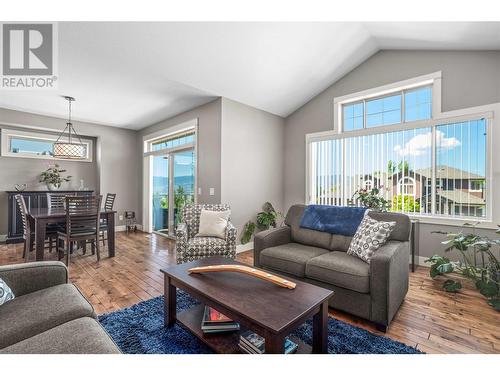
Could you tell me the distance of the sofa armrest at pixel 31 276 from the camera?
1.47 meters

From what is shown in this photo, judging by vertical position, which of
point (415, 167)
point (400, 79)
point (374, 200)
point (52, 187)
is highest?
point (400, 79)

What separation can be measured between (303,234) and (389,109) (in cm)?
260

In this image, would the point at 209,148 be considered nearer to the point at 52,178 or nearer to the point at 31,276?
the point at 31,276

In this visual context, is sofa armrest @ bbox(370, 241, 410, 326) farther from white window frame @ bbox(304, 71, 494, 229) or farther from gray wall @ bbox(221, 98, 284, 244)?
gray wall @ bbox(221, 98, 284, 244)

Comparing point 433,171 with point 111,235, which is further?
point 111,235

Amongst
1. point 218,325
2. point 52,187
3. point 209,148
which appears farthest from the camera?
point 52,187

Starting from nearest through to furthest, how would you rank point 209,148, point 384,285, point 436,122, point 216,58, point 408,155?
point 384,285, point 216,58, point 436,122, point 408,155, point 209,148

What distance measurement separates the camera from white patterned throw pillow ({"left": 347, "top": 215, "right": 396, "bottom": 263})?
87.0 inches

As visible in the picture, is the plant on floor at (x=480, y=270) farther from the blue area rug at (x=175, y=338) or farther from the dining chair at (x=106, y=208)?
the dining chair at (x=106, y=208)

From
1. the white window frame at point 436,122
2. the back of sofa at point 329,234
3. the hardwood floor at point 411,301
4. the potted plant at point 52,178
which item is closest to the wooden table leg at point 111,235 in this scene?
the hardwood floor at point 411,301

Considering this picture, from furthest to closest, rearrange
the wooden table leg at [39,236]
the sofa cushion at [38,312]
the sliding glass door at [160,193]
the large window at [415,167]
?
Result: the sliding glass door at [160,193], the wooden table leg at [39,236], the large window at [415,167], the sofa cushion at [38,312]

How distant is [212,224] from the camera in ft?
10.7

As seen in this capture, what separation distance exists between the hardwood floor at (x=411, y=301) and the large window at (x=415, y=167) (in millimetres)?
1034

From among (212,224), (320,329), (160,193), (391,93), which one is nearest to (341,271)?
(320,329)
